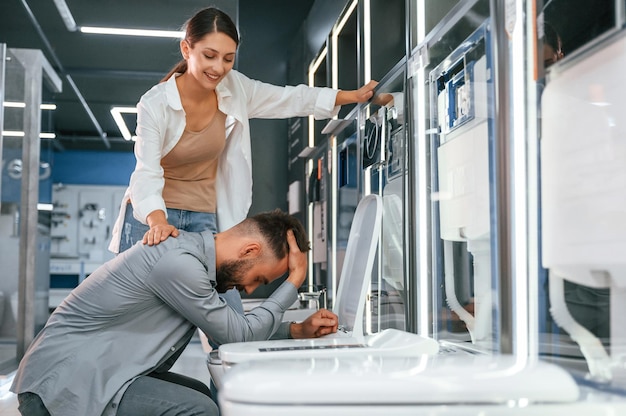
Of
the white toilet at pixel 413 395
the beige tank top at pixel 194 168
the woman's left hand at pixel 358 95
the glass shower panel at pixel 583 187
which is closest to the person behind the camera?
the white toilet at pixel 413 395

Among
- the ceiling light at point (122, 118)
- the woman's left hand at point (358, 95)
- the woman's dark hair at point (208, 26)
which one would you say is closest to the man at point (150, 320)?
the woman's dark hair at point (208, 26)

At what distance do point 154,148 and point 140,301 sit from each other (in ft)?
2.58

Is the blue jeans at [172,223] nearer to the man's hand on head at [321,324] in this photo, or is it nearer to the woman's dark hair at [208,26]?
the woman's dark hair at [208,26]

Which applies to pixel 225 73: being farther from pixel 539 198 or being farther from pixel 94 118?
pixel 94 118

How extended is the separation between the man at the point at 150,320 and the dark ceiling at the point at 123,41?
3.65 m

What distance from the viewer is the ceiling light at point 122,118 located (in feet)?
19.9

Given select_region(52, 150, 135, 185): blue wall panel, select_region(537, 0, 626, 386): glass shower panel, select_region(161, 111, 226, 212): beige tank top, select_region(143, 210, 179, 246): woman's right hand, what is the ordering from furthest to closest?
select_region(52, 150, 135, 185): blue wall panel, select_region(161, 111, 226, 212): beige tank top, select_region(143, 210, 179, 246): woman's right hand, select_region(537, 0, 626, 386): glass shower panel

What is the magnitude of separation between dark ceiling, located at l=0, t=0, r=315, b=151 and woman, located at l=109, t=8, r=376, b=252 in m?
2.67

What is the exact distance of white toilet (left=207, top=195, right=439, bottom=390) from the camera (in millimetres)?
1414

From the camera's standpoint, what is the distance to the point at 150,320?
1.68m

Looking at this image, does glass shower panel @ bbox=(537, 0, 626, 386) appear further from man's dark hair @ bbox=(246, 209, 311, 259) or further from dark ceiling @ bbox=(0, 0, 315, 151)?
dark ceiling @ bbox=(0, 0, 315, 151)

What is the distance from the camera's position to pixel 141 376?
5.30 feet

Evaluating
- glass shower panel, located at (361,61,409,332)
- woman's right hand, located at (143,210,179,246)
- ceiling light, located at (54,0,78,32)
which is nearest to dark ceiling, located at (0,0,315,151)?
ceiling light, located at (54,0,78,32)

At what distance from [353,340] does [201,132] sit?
1.09 meters
